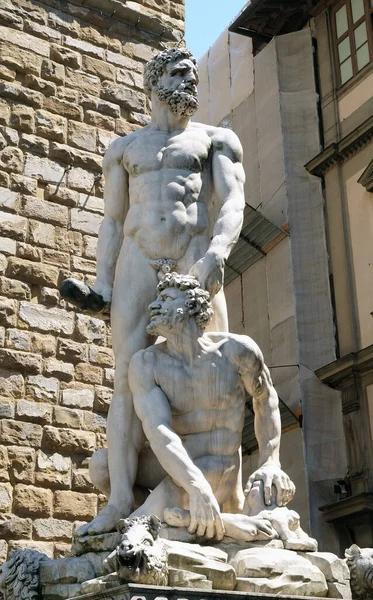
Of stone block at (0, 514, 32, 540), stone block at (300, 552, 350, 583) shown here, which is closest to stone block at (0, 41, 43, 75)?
stone block at (0, 514, 32, 540)

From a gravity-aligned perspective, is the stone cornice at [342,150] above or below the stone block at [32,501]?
above

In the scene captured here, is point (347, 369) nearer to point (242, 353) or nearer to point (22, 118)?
point (22, 118)

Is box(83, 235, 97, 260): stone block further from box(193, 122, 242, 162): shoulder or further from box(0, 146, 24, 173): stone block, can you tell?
box(193, 122, 242, 162): shoulder

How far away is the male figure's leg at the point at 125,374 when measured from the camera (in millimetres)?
5145

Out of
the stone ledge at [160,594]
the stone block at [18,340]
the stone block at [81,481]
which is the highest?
the stone block at [18,340]

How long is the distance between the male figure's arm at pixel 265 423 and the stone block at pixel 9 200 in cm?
380

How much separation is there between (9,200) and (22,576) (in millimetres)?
4235

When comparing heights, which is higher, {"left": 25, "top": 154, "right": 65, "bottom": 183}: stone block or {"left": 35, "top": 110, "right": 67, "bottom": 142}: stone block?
{"left": 35, "top": 110, "right": 67, "bottom": 142}: stone block

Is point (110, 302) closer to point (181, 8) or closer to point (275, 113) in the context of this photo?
point (181, 8)

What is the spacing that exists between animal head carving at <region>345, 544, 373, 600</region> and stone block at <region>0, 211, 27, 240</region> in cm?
444

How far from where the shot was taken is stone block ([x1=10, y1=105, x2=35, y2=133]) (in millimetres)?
8828

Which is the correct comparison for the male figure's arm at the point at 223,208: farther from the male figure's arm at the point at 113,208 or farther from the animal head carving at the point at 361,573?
the animal head carving at the point at 361,573

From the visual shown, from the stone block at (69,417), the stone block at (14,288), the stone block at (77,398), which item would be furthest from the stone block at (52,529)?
the stone block at (14,288)

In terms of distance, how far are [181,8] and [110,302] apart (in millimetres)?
5596
